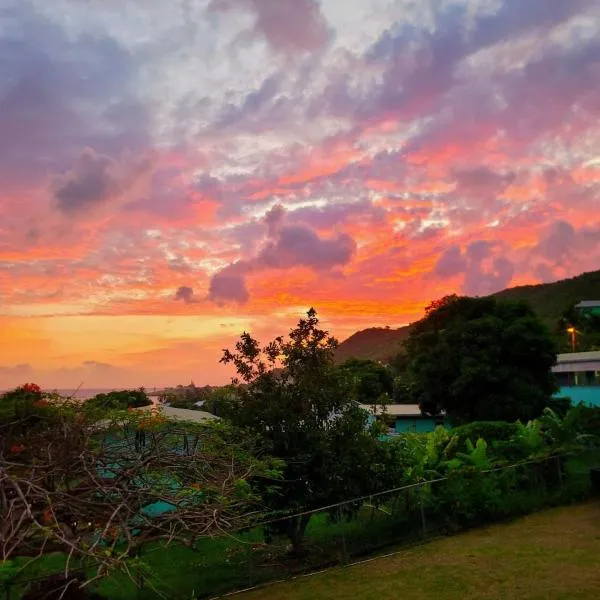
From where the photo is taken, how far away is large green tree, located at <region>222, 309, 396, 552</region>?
14719 millimetres

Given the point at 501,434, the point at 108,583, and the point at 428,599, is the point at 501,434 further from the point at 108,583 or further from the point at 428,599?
the point at 108,583

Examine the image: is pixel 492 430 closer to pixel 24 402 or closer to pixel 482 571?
pixel 482 571

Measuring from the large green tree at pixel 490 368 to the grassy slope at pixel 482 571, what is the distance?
19.7 meters

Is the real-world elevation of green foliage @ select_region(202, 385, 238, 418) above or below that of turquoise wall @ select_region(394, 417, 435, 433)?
above

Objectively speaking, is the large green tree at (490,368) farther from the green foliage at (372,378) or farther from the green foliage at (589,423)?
the green foliage at (372,378)

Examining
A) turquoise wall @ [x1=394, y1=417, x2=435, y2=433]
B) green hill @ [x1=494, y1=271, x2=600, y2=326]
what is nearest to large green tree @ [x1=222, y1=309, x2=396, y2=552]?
turquoise wall @ [x1=394, y1=417, x2=435, y2=433]


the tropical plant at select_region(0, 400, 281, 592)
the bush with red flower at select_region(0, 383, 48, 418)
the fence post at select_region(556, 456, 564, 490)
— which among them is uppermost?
the bush with red flower at select_region(0, 383, 48, 418)

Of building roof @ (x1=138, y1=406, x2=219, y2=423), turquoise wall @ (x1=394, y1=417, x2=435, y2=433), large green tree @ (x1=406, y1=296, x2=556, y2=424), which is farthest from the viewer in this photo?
turquoise wall @ (x1=394, y1=417, x2=435, y2=433)

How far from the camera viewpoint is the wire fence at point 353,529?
1328 centimetres

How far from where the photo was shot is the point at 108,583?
545 inches

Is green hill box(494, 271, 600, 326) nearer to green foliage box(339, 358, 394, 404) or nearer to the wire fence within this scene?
green foliage box(339, 358, 394, 404)

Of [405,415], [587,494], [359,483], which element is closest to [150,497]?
[359,483]

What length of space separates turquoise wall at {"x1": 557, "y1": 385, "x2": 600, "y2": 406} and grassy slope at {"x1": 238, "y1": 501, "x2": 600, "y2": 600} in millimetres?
30145

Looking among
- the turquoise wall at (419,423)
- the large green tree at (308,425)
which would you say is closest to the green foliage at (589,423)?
the large green tree at (308,425)
